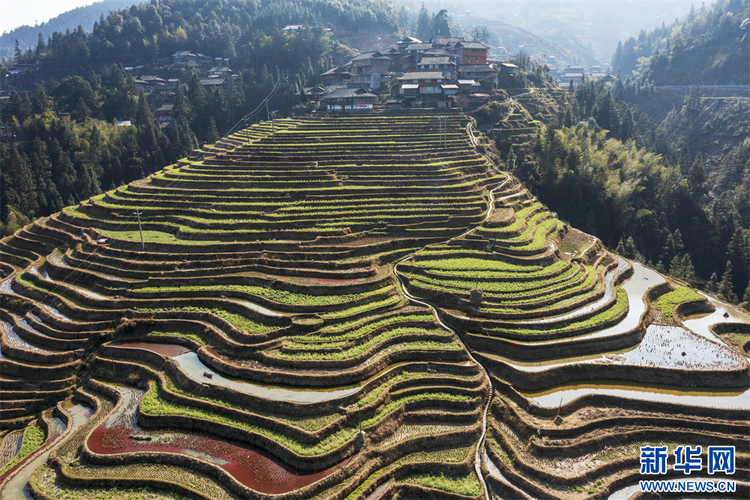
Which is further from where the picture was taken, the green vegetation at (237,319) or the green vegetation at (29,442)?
the green vegetation at (237,319)

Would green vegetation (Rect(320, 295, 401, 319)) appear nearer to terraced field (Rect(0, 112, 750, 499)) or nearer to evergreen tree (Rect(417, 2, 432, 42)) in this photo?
terraced field (Rect(0, 112, 750, 499))

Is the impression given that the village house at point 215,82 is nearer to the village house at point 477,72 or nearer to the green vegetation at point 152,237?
the village house at point 477,72

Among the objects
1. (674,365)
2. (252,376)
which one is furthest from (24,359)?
(674,365)

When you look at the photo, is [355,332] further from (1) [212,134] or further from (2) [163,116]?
(2) [163,116]

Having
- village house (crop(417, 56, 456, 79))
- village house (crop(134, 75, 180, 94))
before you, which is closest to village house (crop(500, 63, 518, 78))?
village house (crop(417, 56, 456, 79))

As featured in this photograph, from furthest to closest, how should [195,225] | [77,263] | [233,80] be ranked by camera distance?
1. [233,80]
2. [195,225]
3. [77,263]

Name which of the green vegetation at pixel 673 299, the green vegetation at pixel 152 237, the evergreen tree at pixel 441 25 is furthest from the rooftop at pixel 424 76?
the evergreen tree at pixel 441 25

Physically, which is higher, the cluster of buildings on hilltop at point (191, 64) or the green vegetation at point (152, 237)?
the cluster of buildings on hilltop at point (191, 64)

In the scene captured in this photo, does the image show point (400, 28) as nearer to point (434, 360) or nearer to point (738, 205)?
point (738, 205)
